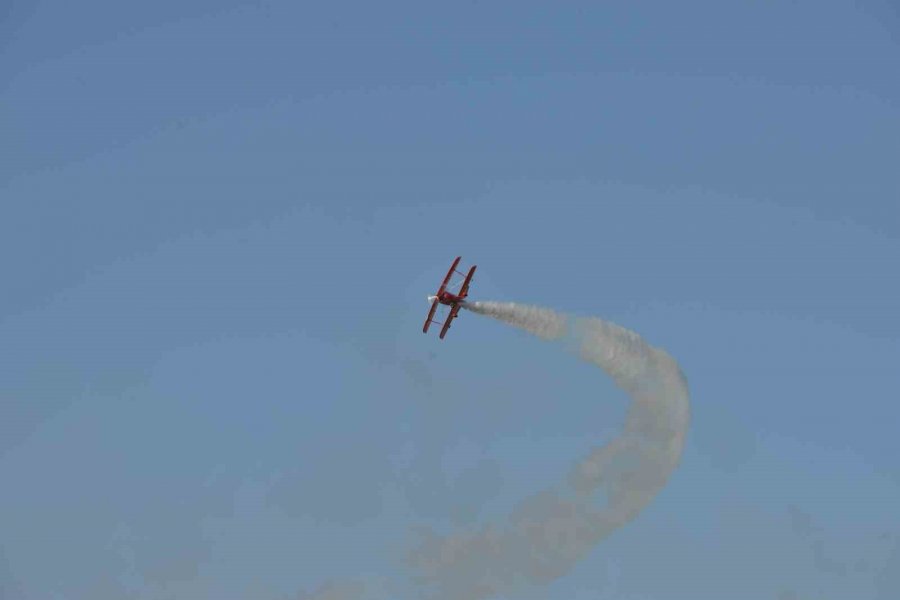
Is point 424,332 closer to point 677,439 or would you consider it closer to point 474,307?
point 474,307

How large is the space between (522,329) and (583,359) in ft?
16.1

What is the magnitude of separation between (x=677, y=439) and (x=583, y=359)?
8.72 m

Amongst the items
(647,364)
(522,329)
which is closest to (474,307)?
(522,329)

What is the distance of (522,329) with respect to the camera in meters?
93.0

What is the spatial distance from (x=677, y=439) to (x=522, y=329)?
1351 cm

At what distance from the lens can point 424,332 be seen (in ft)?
310

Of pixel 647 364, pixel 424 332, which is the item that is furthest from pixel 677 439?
pixel 424 332

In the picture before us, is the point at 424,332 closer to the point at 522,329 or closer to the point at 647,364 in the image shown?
the point at 522,329

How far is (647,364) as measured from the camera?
9069 centimetres

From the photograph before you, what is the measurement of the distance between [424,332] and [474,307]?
13.9 feet

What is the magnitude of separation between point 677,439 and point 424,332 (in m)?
19.8

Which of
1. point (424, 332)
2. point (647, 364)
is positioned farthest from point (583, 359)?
point (424, 332)

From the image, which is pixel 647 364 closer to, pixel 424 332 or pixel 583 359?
pixel 583 359

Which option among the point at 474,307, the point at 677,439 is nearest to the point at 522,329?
the point at 474,307
